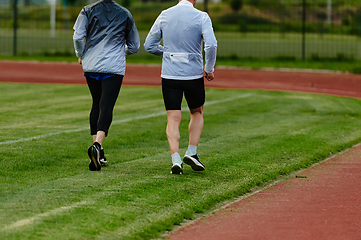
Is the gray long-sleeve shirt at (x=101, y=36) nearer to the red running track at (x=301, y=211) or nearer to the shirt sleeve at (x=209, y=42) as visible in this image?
the shirt sleeve at (x=209, y=42)

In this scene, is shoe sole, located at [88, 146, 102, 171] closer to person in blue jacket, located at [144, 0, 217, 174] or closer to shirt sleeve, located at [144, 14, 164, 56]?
person in blue jacket, located at [144, 0, 217, 174]

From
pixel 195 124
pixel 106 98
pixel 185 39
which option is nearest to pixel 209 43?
pixel 185 39

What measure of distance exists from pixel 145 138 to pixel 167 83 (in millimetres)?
2571

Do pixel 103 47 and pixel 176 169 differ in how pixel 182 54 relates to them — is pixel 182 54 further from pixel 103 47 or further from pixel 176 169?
pixel 176 169

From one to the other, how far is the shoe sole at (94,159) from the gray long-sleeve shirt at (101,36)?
0.98 meters

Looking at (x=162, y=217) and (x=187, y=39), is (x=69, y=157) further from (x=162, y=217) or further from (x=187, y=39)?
(x=162, y=217)

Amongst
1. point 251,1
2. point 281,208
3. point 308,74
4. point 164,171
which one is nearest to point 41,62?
point 308,74

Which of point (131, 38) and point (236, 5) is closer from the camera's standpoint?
point (131, 38)

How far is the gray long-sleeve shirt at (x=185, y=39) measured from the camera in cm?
681

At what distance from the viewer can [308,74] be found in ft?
68.4

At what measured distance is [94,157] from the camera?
6.90 m

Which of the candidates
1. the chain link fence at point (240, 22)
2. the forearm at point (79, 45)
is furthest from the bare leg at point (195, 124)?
the chain link fence at point (240, 22)

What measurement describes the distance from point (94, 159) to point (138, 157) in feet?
3.67

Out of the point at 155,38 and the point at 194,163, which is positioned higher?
the point at 155,38
